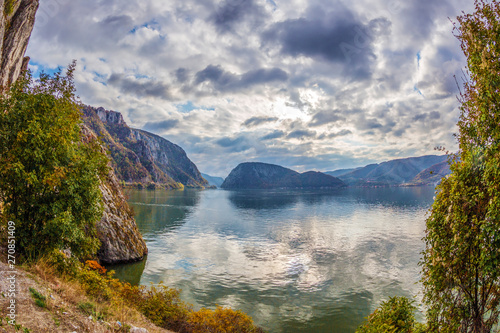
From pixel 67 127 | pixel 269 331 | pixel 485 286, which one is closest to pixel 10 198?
pixel 67 127

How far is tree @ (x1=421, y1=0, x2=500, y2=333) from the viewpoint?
9.28 m

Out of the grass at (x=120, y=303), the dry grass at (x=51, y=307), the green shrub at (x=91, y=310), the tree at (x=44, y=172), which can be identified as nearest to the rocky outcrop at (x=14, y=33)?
A: the tree at (x=44, y=172)

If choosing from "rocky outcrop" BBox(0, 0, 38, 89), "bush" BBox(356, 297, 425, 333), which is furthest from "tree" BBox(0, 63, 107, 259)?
"rocky outcrop" BBox(0, 0, 38, 89)

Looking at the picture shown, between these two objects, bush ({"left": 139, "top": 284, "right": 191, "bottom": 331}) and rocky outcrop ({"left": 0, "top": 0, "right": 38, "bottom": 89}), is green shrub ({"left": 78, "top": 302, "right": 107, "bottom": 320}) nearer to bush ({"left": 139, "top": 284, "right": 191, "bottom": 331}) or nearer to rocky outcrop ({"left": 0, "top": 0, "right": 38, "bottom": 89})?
bush ({"left": 139, "top": 284, "right": 191, "bottom": 331})

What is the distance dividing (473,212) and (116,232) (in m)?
37.8

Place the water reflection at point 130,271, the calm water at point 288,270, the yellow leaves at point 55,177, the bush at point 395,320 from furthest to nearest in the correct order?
the water reflection at point 130,271
the calm water at point 288,270
the yellow leaves at point 55,177
the bush at point 395,320

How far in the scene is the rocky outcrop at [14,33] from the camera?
29.3m

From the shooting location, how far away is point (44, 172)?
1376cm

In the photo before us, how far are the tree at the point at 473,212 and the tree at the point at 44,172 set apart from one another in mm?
18290

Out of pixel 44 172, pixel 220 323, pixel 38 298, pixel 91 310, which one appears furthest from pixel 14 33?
pixel 220 323

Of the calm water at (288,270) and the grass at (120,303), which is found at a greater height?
the grass at (120,303)

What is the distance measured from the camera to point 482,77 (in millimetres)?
10211

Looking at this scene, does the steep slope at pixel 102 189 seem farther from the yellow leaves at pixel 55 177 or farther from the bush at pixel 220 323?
the bush at pixel 220 323

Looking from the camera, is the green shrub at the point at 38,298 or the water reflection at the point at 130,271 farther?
the water reflection at the point at 130,271
